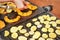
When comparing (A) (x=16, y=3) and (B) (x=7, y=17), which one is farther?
(A) (x=16, y=3)

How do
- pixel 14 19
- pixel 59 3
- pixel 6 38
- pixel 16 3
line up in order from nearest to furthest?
pixel 6 38 < pixel 14 19 < pixel 16 3 < pixel 59 3

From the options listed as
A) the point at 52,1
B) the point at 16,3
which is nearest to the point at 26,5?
the point at 16,3

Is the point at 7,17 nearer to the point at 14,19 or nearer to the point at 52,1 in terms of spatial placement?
the point at 14,19

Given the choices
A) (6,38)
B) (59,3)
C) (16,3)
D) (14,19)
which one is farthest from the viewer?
(59,3)

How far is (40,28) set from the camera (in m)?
0.85

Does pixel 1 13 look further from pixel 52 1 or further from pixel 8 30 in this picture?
pixel 52 1

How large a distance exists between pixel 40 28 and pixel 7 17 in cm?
21

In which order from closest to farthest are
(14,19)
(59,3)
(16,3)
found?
(14,19) < (16,3) < (59,3)

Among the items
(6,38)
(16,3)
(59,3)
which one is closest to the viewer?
(6,38)

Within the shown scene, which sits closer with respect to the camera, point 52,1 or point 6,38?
point 6,38

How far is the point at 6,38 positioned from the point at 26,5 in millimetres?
299

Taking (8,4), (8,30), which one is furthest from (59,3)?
(8,30)

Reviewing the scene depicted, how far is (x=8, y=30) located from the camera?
0.84 m

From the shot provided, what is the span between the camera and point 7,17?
902mm
